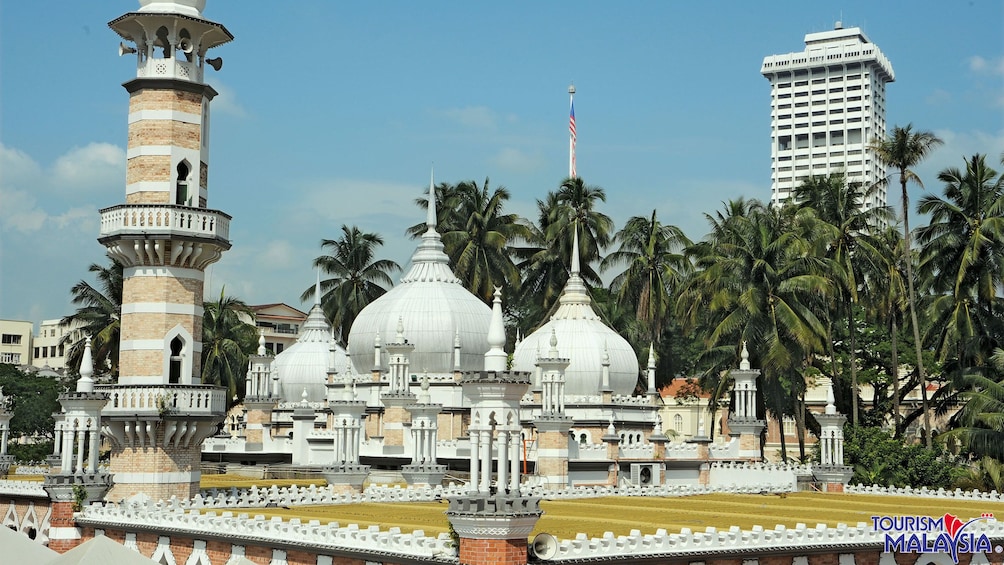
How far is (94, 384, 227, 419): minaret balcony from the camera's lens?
33.6 metres

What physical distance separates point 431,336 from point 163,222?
25484mm

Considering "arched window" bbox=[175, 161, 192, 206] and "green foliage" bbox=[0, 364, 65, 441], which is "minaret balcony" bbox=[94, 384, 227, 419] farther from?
"green foliage" bbox=[0, 364, 65, 441]

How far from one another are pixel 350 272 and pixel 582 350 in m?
28.4

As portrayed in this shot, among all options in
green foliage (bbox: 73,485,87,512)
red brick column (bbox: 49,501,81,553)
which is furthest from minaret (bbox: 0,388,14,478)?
green foliage (bbox: 73,485,87,512)

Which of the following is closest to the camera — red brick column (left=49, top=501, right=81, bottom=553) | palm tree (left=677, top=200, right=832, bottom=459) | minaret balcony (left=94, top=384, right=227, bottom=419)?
red brick column (left=49, top=501, right=81, bottom=553)

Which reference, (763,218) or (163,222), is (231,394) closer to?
(763,218)

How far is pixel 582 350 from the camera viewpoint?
2249 inches

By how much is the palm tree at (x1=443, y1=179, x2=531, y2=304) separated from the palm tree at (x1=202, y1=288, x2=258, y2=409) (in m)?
13.9

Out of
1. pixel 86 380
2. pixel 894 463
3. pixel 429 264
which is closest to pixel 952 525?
pixel 894 463

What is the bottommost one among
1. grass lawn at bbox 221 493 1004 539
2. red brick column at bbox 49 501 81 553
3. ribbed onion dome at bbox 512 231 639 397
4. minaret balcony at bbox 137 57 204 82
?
red brick column at bbox 49 501 81 553

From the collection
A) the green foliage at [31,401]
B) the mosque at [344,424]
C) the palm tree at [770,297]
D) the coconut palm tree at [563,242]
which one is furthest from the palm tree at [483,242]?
the green foliage at [31,401]

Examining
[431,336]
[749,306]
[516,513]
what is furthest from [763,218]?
[516,513]

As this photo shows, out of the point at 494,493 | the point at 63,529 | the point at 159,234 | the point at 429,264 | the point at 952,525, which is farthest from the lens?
the point at 429,264

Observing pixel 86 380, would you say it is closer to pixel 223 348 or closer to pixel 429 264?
pixel 429 264
